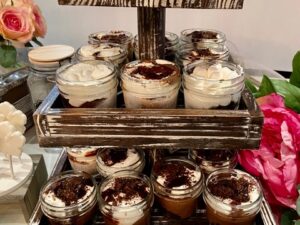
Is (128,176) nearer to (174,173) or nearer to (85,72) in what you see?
(174,173)

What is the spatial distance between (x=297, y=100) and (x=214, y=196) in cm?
29

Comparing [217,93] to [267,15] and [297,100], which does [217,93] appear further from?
[267,15]

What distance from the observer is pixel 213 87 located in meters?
0.54

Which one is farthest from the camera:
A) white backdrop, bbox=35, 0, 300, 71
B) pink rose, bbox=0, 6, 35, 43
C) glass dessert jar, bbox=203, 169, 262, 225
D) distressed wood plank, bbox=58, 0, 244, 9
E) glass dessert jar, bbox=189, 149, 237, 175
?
white backdrop, bbox=35, 0, 300, 71

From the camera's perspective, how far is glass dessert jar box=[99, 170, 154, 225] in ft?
1.95

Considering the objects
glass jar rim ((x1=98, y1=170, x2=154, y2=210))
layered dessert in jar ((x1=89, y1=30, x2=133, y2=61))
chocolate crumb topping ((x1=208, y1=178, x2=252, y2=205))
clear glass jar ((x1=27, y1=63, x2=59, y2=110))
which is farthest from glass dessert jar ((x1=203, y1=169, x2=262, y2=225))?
clear glass jar ((x1=27, y1=63, x2=59, y2=110))

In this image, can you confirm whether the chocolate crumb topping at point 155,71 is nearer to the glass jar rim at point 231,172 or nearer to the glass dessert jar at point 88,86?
the glass dessert jar at point 88,86

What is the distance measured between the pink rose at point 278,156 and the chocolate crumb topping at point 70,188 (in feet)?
1.03

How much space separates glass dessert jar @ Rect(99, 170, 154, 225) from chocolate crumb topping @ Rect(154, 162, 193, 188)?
1.3 inches

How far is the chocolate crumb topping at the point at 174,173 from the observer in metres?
0.64

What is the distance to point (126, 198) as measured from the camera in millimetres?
616

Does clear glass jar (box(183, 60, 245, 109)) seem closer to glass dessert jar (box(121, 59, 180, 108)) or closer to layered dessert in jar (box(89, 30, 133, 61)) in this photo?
glass dessert jar (box(121, 59, 180, 108))

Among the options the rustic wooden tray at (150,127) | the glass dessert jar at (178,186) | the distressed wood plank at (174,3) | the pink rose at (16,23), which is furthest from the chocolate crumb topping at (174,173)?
the pink rose at (16,23)

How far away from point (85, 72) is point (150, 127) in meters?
0.15
